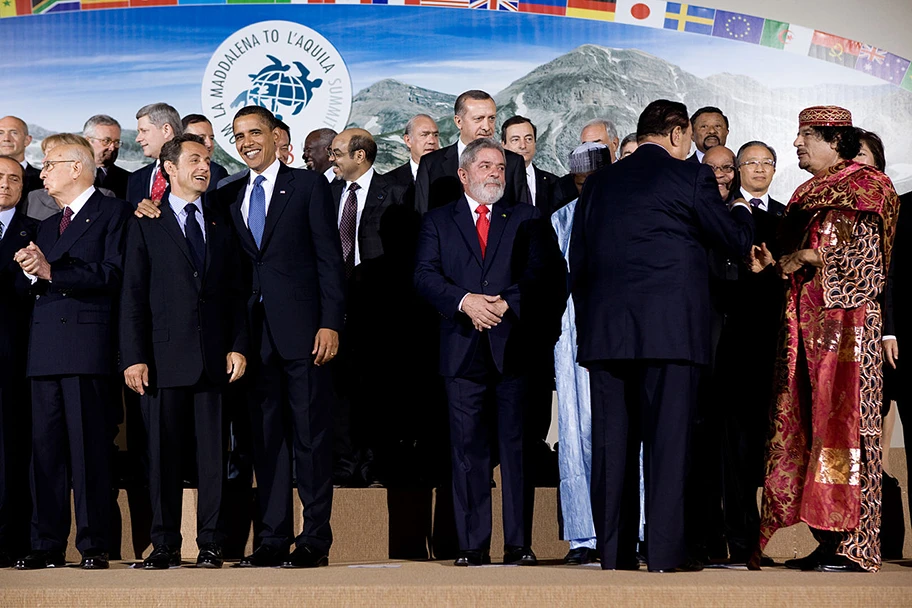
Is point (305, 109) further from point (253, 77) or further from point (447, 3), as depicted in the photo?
point (447, 3)

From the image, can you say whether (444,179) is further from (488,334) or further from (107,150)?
(107,150)

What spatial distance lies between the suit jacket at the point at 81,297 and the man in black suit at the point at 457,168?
1215 millimetres

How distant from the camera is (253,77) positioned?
639cm

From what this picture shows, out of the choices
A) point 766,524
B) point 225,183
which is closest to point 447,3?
point 225,183

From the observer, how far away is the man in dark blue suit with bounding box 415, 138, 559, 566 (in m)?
3.84

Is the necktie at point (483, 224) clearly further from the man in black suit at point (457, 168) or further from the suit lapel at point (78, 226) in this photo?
Answer: the suit lapel at point (78, 226)

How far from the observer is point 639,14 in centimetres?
651

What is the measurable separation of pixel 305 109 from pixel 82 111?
1.30 metres

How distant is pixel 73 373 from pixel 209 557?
0.75 m

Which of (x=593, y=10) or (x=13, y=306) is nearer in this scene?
(x=13, y=306)

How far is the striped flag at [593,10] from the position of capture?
21.3ft

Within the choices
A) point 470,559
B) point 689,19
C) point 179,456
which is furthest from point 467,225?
point 689,19

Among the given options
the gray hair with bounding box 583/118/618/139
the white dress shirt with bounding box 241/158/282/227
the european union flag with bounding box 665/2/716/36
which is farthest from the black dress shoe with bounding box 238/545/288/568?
the european union flag with bounding box 665/2/716/36

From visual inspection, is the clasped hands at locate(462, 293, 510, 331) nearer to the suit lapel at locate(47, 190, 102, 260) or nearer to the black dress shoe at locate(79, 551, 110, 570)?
the suit lapel at locate(47, 190, 102, 260)
